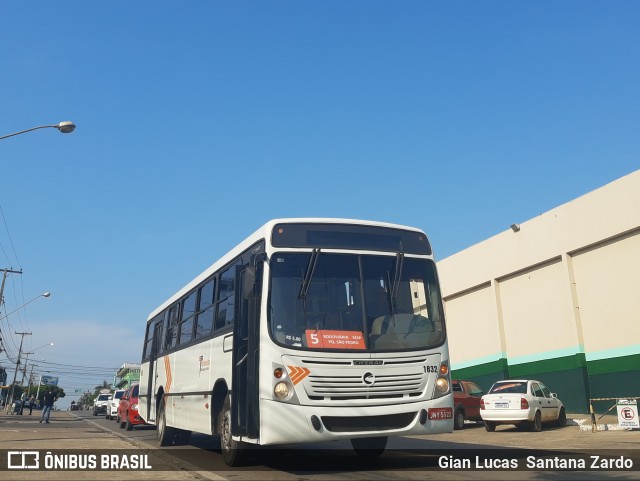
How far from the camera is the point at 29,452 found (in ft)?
43.0

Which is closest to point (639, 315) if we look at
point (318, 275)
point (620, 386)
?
point (620, 386)

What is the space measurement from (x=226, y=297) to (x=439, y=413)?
401 centimetres

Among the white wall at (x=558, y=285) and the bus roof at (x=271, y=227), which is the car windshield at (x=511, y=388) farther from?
the bus roof at (x=271, y=227)

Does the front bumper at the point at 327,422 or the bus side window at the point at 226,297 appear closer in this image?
the front bumper at the point at 327,422

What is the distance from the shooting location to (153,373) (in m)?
17.4

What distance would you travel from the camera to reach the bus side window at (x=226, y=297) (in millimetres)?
10391

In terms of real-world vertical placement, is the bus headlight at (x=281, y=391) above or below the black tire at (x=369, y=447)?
above

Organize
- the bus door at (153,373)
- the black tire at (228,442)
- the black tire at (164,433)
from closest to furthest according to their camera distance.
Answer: the black tire at (228,442) < the black tire at (164,433) < the bus door at (153,373)

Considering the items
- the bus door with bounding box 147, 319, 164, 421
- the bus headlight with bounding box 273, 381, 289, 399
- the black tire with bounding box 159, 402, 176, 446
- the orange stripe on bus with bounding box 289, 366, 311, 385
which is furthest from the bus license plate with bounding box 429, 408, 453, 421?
the bus door with bounding box 147, 319, 164, 421

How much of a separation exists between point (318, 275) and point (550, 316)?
62.2 ft

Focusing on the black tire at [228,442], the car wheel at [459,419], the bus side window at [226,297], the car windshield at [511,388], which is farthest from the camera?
the car wheel at [459,419]

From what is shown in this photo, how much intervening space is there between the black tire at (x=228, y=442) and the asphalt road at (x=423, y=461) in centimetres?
18

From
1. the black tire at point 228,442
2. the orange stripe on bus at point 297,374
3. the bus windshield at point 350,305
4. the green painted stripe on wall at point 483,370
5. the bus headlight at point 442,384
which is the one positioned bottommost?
the black tire at point 228,442

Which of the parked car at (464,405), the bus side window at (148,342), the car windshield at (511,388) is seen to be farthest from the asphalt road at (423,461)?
the parked car at (464,405)
